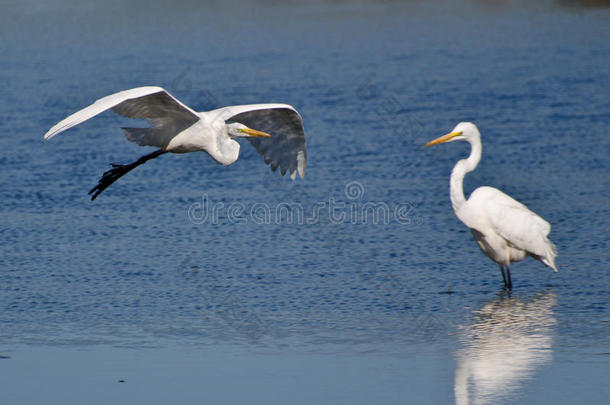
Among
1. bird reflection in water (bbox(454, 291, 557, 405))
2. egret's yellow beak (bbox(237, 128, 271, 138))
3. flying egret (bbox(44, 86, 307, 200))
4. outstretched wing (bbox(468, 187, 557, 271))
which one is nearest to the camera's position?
bird reflection in water (bbox(454, 291, 557, 405))

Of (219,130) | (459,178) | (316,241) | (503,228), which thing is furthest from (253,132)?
(503,228)

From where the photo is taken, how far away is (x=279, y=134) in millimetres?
9680

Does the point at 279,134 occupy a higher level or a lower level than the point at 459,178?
higher

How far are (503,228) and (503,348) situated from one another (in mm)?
2156

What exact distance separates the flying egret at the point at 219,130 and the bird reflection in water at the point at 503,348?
90.1 inches

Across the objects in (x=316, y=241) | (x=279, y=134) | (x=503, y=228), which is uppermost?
(x=279, y=134)

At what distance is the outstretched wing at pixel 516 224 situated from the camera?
9500mm

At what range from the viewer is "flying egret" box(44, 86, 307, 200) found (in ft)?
29.3

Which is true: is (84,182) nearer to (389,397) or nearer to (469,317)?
(469,317)

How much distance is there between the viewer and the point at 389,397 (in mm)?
6680

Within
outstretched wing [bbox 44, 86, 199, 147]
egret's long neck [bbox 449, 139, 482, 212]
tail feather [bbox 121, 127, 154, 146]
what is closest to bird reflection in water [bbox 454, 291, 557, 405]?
egret's long neck [bbox 449, 139, 482, 212]

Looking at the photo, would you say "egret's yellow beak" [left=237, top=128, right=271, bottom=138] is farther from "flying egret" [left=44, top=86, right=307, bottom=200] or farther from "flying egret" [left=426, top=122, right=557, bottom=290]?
"flying egret" [left=426, top=122, right=557, bottom=290]

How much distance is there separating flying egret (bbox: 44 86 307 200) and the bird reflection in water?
2.29 m

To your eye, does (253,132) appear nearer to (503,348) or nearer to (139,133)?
(139,133)
